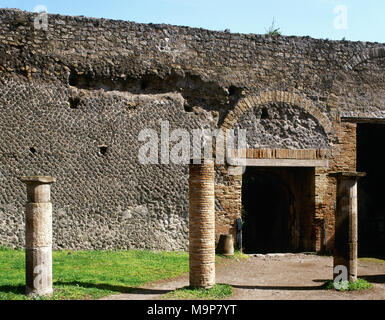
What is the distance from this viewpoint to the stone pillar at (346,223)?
711 cm

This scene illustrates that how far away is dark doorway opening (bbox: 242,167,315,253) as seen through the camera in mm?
11172

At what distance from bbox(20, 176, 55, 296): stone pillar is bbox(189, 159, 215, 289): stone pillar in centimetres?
199

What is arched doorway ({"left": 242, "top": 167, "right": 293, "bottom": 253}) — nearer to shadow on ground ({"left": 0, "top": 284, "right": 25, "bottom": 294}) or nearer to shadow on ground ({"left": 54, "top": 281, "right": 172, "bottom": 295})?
shadow on ground ({"left": 54, "top": 281, "right": 172, "bottom": 295})

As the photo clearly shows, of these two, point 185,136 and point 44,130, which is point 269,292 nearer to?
point 185,136

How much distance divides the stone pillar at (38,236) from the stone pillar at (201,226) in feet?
6.54

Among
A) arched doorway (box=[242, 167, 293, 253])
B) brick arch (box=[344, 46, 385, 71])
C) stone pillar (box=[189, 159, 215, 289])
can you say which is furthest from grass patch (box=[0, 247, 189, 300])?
brick arch (box=[344, 46, 385, 71])

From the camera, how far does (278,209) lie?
42.8 ft

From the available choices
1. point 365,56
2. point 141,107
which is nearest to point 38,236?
point 141,107

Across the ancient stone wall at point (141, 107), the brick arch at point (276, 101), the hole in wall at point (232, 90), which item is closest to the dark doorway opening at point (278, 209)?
the ancient stone wall at point (141, 107)

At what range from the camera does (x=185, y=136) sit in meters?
10.1

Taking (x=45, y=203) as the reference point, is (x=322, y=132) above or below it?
above

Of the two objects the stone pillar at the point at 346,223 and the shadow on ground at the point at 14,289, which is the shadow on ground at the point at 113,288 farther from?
the stone pillar at the point at 346,223
